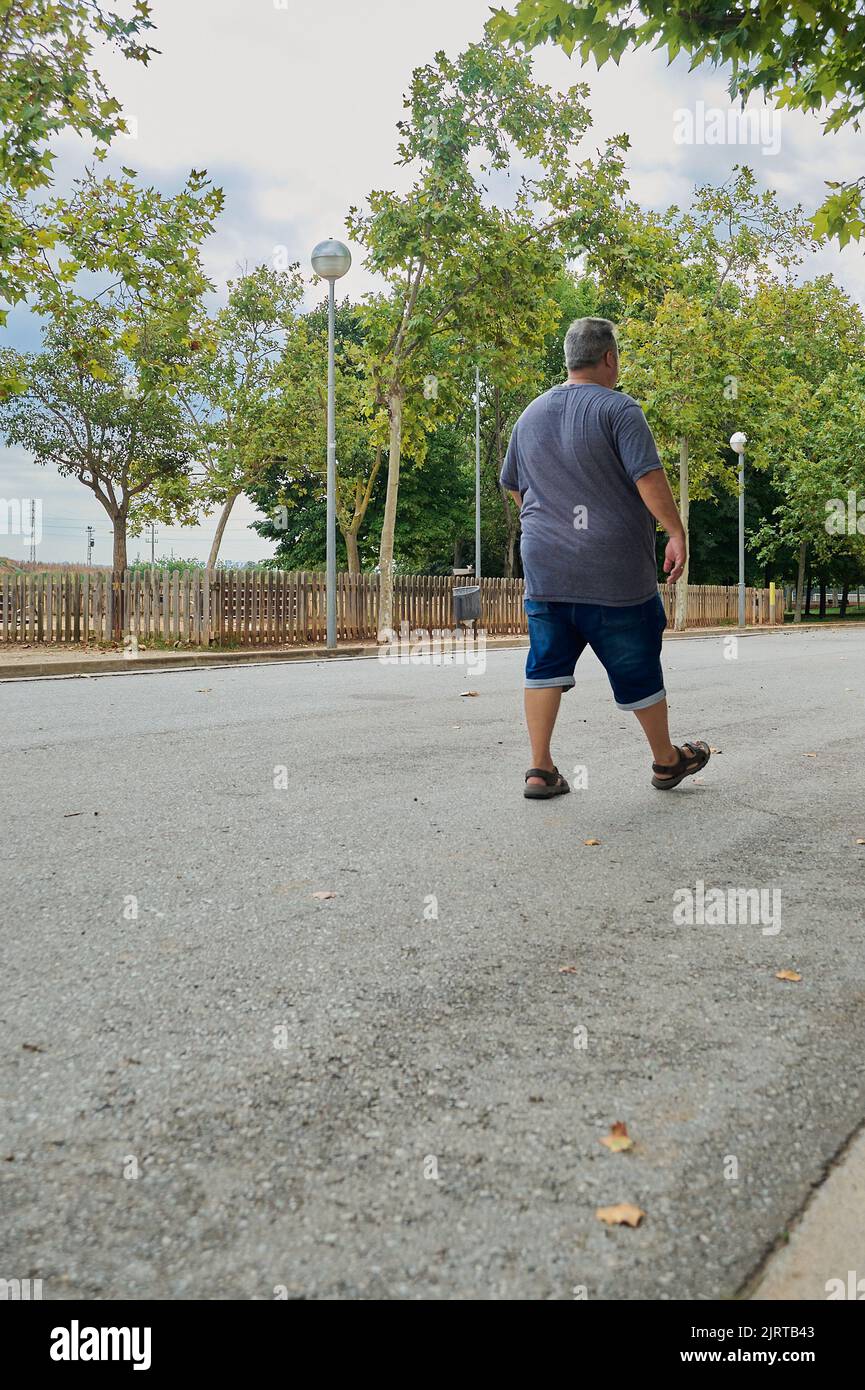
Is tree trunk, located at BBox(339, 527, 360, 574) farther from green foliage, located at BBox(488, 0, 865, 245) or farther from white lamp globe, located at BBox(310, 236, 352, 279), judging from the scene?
green foliage, located at BBox(488, 0, 865, 245)

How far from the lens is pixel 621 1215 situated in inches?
→ 70.3

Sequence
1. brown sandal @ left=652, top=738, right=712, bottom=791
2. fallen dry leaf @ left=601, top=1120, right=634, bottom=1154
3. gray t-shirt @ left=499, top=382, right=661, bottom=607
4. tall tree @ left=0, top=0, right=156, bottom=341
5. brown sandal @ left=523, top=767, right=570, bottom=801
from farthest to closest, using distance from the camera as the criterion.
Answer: tall tree @ left=0, top=0, right=156, bottom=341
brown sandal @ left=652, top=738, right=712, bottom=791
brown sandal @ left=523, top=767, right=570, bottom=801
gray t-shirt @ left=499, top=382, right=661, bottom=607
fallen dry leaf @ left=601, top=1120, right=634, bottom=1154

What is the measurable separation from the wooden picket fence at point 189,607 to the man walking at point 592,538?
14.1 metres

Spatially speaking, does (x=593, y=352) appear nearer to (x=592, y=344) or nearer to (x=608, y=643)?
(x=592, y=344)

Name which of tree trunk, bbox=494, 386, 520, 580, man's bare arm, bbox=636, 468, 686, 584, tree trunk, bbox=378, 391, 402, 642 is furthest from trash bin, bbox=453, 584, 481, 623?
tree trunk, bbox=494, 386, 520, 580

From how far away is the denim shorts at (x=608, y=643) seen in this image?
4945 millimetres

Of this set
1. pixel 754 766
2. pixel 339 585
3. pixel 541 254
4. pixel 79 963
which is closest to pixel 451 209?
pixel 541 254

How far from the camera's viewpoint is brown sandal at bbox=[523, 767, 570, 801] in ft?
16.8

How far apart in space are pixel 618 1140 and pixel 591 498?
133 inches

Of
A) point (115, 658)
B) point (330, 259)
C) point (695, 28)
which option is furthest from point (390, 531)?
point (695, 28)

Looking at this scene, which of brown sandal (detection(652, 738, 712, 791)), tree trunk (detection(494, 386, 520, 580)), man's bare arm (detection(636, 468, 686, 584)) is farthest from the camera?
tree trunk (detection(494, 386, 520, 580))

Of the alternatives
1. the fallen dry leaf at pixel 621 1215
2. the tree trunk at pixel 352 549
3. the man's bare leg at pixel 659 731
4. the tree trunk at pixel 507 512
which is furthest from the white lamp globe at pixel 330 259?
the tree trunk at pixel 507 512

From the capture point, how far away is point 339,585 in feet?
72.7

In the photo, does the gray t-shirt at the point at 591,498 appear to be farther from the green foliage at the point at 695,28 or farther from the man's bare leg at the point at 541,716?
the green foliage at the point at 695,28
